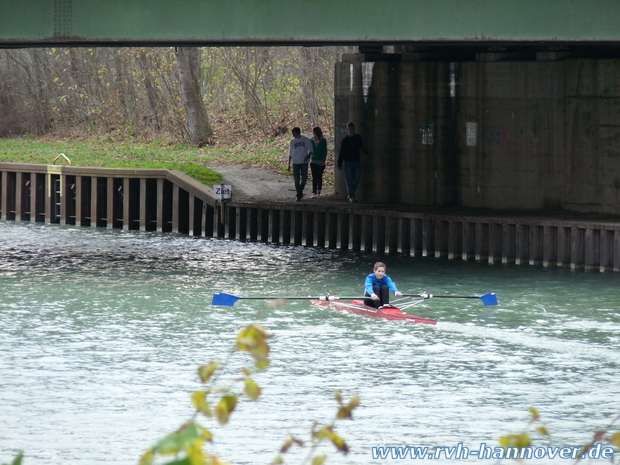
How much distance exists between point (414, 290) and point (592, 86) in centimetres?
846

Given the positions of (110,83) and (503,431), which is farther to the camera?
(110,83)

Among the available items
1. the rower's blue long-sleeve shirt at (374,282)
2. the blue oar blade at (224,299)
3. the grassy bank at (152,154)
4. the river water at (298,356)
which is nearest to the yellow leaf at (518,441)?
the river water at (298,356)

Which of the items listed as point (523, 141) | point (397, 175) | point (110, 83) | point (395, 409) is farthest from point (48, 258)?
point (110, 83)

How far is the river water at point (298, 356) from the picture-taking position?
1359cm

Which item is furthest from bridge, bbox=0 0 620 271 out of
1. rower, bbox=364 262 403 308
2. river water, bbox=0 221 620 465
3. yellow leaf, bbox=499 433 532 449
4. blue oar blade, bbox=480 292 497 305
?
yellow leaf, bbox=499 433 532 449

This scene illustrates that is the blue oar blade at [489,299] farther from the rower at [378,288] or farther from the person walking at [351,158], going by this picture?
the person walking at [351,158]

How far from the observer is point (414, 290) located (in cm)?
2462

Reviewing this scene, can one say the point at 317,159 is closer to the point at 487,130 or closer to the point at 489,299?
the point at 487,130

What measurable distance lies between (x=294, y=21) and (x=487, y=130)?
9391mm

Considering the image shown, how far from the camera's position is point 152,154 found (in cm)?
4903

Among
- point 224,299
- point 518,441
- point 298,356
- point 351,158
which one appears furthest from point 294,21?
point 518,441

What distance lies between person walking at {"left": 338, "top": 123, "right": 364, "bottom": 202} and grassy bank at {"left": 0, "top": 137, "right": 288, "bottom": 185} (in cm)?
540

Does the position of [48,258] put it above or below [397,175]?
below

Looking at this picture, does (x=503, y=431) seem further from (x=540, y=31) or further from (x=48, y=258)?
(x=48, y=258)
